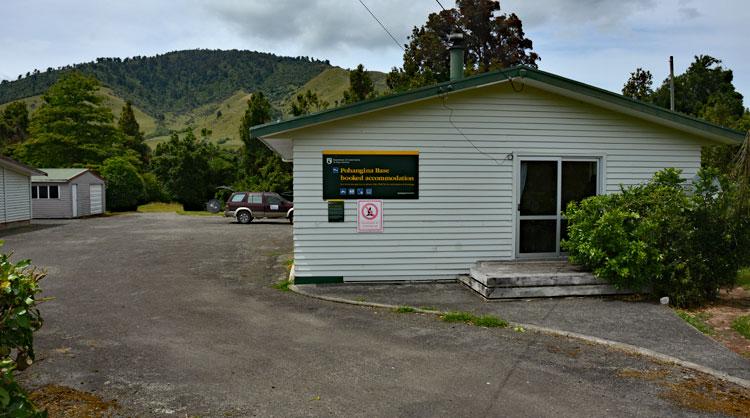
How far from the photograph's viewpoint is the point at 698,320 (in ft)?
25.3

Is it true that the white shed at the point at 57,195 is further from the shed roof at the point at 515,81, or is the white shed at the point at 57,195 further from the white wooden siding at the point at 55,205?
the shed roof at the point at 515,81

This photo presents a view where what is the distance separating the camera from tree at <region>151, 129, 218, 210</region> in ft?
146

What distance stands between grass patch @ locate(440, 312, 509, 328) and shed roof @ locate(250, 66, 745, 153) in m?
4.00

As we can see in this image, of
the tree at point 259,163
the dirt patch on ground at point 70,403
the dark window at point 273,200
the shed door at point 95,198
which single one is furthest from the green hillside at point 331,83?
the dirt patch on ground at point 70,403

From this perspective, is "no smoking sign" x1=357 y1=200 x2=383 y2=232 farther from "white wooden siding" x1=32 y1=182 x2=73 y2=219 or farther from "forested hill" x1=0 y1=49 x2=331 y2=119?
"forested hill" x1=0 y1=49 x2=331 y2=119

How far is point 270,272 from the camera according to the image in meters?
12.1

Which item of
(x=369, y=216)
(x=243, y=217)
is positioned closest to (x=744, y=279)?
(x=369, y=216)

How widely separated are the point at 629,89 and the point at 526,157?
3222 centimetres

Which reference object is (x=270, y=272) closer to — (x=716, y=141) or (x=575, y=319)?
(x=575, y=319)

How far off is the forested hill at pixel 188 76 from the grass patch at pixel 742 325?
150 metres

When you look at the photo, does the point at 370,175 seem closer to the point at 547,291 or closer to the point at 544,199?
the point at 544,199

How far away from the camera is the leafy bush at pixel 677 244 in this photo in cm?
850

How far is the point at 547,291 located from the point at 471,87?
12.6 feet

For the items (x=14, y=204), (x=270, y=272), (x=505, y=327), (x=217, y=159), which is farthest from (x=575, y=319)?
(x=217, y=159)
